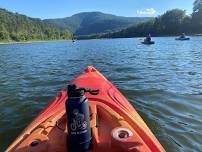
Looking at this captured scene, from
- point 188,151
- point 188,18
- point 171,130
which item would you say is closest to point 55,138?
point 188,151

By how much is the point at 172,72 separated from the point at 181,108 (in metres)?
7.55

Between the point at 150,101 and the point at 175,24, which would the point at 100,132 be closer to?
the point at 150,101

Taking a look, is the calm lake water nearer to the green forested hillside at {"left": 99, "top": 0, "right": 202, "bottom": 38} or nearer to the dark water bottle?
the dark water bottle

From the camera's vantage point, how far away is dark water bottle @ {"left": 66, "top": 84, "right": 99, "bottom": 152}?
407 centimetres

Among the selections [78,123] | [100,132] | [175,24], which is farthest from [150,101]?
[175,24]

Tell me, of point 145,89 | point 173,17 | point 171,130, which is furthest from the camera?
point 173,17

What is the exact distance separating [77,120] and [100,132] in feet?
3.62

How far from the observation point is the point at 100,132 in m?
5.13

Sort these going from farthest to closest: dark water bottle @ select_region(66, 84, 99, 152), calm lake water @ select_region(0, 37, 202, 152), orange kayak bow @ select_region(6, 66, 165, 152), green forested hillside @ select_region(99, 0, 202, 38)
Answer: green forested hillside @ select_region(99, 0, 202, 38) < calm lake water @ select_region(0, 37, 202, 152) < orange kayak bow @ select_region(6, 66, 165, 152) < dark water bottle @ select_region(66, 84, 99, 152)

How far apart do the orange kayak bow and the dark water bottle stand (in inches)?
9.0

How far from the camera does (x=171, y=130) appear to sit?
25.7 ft

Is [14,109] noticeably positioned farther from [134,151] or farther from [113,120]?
[134,151]

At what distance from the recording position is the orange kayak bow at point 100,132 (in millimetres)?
4340

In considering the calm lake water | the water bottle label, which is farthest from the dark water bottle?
the calm lake water
